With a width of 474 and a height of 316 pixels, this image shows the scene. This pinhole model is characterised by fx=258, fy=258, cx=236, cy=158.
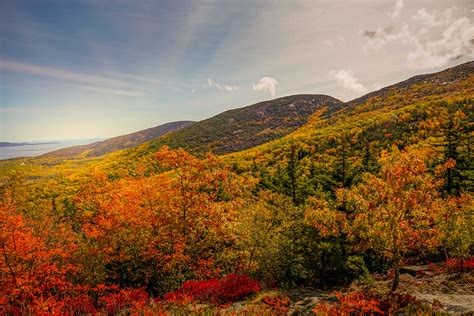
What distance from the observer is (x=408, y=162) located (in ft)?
49.5

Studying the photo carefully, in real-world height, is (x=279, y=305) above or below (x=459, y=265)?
above

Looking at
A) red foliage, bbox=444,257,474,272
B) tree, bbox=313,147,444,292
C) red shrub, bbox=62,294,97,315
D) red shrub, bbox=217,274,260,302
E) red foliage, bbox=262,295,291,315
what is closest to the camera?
red foliage, bbox=262,295,291,315

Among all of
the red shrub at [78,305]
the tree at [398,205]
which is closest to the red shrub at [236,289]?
the red shrub at [78,305]

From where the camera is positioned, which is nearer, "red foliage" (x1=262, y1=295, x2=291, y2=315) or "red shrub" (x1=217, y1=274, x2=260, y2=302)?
"red foliage" (x1=262, y1=295, x2=291, y2=315)

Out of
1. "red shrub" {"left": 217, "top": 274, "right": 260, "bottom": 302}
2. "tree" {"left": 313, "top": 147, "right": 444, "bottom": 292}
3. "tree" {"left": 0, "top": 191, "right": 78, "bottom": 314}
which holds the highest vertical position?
"tree" {"left": 313, "top": 147, "right": 444, "bottom": 292}

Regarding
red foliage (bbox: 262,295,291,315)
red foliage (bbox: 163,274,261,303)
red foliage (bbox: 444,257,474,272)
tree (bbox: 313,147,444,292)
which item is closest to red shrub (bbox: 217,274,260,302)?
red foliage (bbox: 163,274,261,303)

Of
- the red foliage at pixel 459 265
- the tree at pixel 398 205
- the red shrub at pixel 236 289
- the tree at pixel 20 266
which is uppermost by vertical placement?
the tree at pixel 398 205

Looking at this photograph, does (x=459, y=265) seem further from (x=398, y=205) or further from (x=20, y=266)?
(x=20, y=266)

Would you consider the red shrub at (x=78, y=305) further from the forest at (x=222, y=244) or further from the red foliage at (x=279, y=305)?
the red foliage at (x=279, y=305)

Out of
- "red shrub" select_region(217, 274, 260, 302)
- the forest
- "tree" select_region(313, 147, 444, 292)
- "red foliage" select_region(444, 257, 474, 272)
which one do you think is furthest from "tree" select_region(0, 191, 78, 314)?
"red foliage" select_region(444, 257, 474, 272)

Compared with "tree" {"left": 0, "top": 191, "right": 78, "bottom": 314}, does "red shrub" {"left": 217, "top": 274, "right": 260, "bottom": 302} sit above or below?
below

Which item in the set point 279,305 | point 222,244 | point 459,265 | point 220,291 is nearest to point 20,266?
point 220,291

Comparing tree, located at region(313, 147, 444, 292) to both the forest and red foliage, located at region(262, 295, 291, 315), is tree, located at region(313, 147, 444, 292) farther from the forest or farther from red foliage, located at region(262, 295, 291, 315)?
red foliage, located at region(262, 295, 291, 315)

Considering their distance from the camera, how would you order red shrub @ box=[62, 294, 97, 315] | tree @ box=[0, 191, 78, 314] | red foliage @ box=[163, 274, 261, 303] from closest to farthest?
red shrub @ box=[62, 294, 97, 315] < red foliage @ box=[163, 274, 261, 303] < tree @ box=[0, 191, 78, 314]
